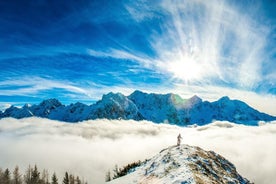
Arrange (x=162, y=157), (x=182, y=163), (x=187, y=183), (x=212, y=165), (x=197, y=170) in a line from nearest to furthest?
(x=187, y=183) < (x=197, y=170) < (x=182, y=163) < (x=212, y=165) < (x=162, y=157)

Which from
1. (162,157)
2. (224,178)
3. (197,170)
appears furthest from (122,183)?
(224,178)

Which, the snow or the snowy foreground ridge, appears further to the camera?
the snow

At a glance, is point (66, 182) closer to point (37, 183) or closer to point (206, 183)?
point (37, 183)

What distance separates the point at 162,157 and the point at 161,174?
9.55 m

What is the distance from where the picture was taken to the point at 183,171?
46.0 m

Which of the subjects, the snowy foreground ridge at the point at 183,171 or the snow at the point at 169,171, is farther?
the snow at the point at 169,171

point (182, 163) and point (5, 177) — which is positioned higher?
point (182, 163)

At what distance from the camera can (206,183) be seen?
41.0 m

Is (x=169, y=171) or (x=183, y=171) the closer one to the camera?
(x=183, y=171)

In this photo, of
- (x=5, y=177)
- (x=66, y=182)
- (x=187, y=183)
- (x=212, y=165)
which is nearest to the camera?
(x=187, y=183)

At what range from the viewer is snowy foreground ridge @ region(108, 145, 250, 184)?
4368 cm

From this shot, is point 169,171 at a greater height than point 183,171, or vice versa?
point 183,171

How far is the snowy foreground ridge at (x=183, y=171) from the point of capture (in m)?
43.7

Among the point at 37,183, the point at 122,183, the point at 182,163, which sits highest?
the point at 182,163
